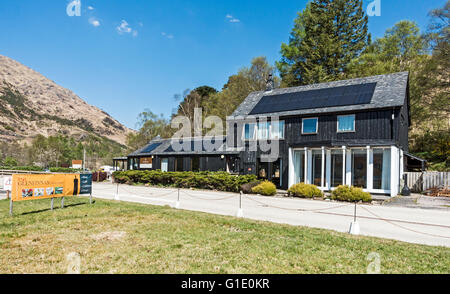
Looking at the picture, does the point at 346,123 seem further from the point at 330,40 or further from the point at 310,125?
the point at 330,40

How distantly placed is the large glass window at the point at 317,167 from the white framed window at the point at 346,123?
7.62 ft

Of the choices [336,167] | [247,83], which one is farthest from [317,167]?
[247,83]

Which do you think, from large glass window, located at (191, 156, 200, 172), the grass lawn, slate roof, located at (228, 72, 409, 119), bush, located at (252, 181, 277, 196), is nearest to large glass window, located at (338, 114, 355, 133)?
slate roof, located at (228, 72, 409, 119)

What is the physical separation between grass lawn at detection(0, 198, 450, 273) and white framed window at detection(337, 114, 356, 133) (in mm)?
14512

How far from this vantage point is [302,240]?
7484mm

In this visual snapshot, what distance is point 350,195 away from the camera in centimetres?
1764

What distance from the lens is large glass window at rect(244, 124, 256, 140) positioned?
A: 26.1 m

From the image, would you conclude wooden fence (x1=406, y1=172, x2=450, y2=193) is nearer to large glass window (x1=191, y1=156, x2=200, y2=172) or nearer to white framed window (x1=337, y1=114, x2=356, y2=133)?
white framed window (x1=337, y1=114, x2=356, y2=133)

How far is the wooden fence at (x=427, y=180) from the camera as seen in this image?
2150 centimetres

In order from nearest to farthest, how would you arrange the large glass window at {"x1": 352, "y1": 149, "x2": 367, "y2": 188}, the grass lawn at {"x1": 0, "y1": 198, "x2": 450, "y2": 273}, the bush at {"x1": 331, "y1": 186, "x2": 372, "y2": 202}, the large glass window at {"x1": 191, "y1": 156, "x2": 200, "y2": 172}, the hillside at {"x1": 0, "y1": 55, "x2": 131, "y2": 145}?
1. the grass lawn at {"x1": 0, "y1": 198, "x2": 450, "y2": 273}
2. the bush at {"x1": 331, "y1": 186, "x2": 372, "y2": 202}
3. the large glass window at {"x1": 352, "y1": 149, "x2": 367, "y2": 188}
4. the large glass window at {"x1": 191, "y1": 156, "x2": 200, "y2": 172}
5. the hillside at {"x1": 0, "y1": 55, "x2": 131, "y2": 145}

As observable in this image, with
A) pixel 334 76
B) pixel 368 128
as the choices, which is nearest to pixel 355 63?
pixel 334 76

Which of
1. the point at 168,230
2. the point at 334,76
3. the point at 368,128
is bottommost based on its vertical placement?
the point at 168,230
